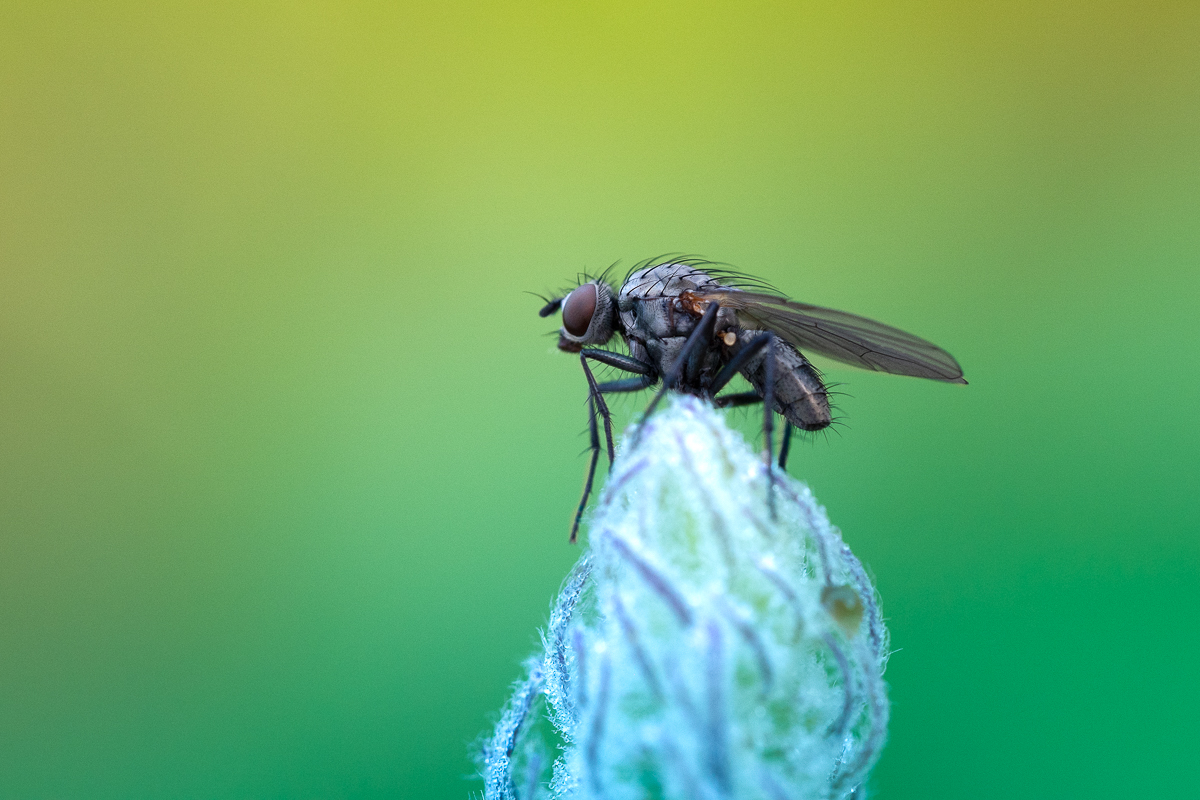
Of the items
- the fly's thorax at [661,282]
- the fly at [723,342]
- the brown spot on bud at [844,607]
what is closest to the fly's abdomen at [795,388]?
the fly at [723,342]

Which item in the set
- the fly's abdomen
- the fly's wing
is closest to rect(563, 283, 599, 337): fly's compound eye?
the fly's wing

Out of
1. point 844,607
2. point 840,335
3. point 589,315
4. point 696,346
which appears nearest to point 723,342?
point 696,346

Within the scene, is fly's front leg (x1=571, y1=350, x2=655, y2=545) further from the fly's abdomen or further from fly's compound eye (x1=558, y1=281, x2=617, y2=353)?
the fly's abdomen

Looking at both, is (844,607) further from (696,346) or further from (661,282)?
(661,282)

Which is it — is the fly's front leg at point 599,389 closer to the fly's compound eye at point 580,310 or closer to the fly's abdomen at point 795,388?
the fly's compound eye at point 580,310

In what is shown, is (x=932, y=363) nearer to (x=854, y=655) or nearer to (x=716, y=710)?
(x=854, y=655)

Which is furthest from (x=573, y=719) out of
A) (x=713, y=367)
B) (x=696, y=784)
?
(x=713, y=367)

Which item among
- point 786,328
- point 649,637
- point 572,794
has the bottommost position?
point 572,794
